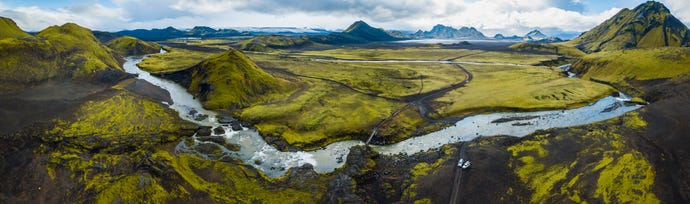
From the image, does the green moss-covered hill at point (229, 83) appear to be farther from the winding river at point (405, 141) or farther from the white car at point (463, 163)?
the white car at point (463, 163)

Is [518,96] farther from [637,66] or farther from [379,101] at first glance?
[637,66]

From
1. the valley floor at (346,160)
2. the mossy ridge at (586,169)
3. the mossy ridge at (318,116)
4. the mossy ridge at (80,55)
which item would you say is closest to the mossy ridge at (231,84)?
the valley floor at (346,160)

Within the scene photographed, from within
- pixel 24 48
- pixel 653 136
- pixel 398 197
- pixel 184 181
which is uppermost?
pixel 24 48

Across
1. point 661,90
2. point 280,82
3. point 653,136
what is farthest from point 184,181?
point 661,90

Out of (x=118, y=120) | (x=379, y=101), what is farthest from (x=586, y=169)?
(x=118, y=120)

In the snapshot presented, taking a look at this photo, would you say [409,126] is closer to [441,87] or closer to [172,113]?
[441,87]

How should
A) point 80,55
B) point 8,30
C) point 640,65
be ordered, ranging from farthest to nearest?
point 8,30 < point 640,65 < point 80,55
